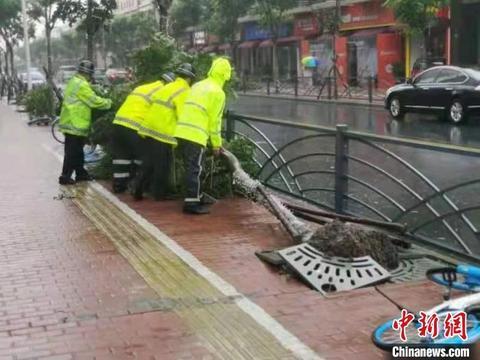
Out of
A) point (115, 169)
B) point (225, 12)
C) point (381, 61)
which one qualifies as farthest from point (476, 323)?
point (225, 12)

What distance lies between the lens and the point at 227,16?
42844mm

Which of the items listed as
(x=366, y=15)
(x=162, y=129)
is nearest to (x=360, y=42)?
(x=366, y=15)

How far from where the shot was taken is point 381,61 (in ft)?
115

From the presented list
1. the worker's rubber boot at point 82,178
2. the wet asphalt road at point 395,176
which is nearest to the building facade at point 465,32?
the wet asphalt road at point 395,176

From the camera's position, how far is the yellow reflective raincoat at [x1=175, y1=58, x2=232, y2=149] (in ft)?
25.2

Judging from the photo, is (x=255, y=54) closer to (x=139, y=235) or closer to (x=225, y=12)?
(x=225, y=12)

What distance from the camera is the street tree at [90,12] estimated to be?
71.1 ft

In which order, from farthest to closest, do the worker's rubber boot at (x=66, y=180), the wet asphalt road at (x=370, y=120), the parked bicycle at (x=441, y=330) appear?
the wet asphalt road at (x=370, y=120) → the worker's rubber boot at (x=66, y=180) → the parked bicycle at (x=441, y=330)

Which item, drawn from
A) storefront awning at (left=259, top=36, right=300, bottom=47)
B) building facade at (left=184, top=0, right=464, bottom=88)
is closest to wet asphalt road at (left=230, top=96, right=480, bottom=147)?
building facade at (left=184, top=0, right=464, bottom=88)

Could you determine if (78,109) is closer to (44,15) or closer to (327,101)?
(327,101)

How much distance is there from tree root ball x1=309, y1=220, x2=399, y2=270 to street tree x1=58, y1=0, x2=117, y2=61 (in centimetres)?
1655

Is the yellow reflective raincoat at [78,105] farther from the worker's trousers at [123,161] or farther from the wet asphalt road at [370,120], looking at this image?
the wet asphalt road at [370,120]

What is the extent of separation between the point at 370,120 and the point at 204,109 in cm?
1368

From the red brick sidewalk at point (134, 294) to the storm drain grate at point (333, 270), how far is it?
0.36 ft
